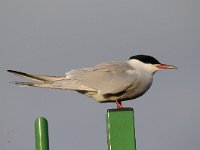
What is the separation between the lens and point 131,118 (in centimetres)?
560

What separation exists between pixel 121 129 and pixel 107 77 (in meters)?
3.40

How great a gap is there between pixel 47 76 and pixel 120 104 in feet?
3.52

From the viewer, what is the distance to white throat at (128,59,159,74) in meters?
9.16

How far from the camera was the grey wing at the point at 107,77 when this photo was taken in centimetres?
880

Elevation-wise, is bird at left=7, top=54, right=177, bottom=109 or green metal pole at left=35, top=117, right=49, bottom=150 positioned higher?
bird at left=7, top=54, right=177, bottom=109

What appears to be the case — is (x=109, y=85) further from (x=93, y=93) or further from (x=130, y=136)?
(x=130, y=136)

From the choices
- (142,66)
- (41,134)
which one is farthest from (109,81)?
(41,134)

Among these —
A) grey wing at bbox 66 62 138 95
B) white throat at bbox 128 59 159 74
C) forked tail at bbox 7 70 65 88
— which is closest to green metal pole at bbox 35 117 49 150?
forked tail at bbox 7 70 65 88

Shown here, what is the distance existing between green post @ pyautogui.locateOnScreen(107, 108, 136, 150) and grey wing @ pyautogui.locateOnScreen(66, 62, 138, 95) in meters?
3.14

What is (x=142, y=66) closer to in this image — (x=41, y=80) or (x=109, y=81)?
(x=109, y=81)

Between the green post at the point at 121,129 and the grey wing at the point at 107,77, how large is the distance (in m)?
3.14

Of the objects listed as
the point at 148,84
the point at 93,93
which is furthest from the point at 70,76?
the point at 148,84

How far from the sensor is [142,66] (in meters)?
9.22

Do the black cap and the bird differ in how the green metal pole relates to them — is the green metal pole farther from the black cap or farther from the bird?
the black cap
